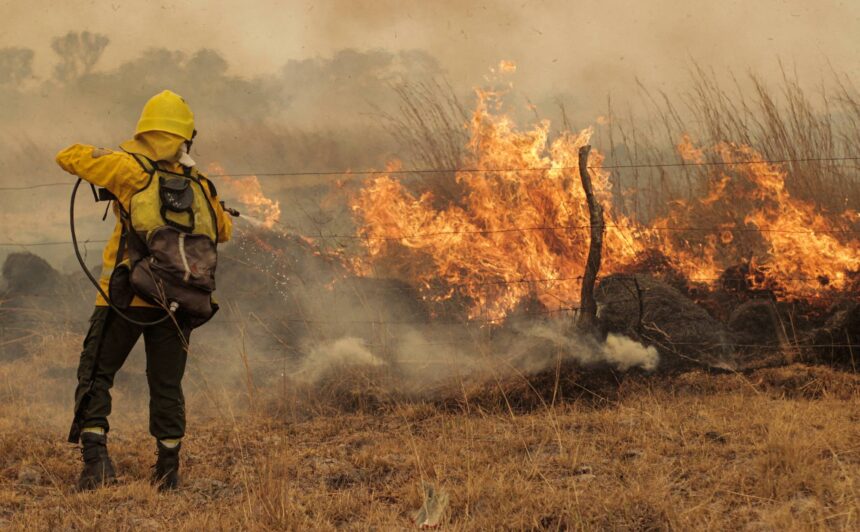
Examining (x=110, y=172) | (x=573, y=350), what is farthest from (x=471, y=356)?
(x=110, y=172)

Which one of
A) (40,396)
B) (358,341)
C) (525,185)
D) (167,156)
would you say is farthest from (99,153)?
(525,185)

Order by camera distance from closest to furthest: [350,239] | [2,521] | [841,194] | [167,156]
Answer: [2,521]
[167,156]
[350,239]
[841,194]

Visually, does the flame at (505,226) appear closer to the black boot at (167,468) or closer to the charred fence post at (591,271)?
the charred fence post at (591,271)

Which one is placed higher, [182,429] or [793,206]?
[793,206]

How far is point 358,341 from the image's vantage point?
24.4ft

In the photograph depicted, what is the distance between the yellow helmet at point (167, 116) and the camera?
4.43 meters

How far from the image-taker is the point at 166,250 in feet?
13.6

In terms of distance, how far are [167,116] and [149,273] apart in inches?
37.8

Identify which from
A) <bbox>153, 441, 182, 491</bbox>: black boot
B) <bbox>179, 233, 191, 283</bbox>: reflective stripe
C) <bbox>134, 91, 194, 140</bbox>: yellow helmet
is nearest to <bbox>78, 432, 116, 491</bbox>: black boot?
<bbox>153, 441, 182, 491</bbox>: black boot

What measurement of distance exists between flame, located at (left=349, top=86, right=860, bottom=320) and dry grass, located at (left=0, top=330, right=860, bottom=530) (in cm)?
141

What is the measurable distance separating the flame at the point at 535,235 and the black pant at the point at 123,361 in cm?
373

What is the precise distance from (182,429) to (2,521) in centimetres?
103

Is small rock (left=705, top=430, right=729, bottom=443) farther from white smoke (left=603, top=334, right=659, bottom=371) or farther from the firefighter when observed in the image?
the firefighter

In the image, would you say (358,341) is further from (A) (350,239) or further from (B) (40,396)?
(B) (40,396)
